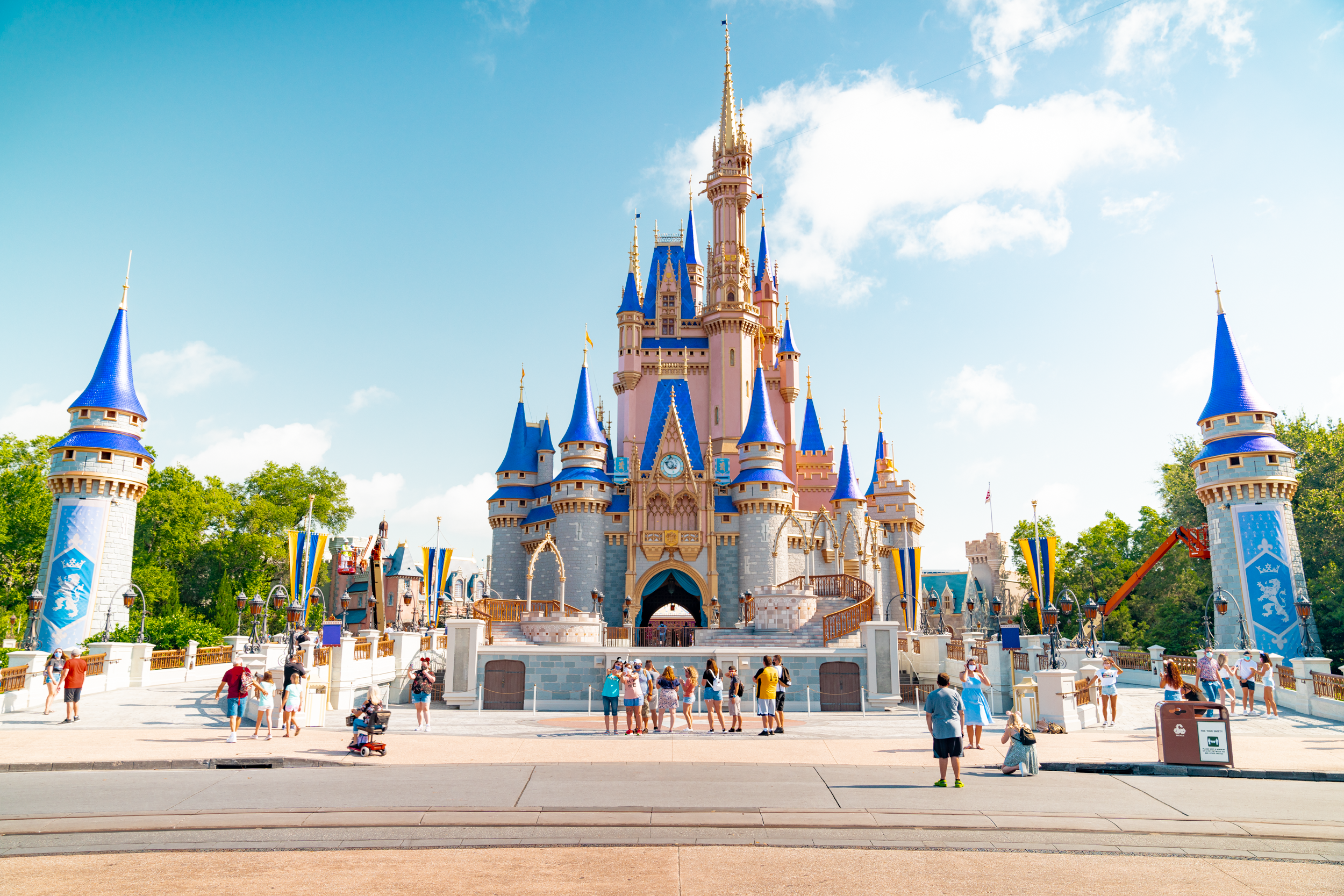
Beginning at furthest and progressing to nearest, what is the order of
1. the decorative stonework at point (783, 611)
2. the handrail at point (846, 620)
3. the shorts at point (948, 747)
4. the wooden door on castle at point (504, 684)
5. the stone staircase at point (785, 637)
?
the decorative stonework at point (783, 611) → the stone staircase at point (785, 637) → the handrail at point (846, 620) → the wooden door on castle at point (504, 684) → the shorts at point (948, 747)

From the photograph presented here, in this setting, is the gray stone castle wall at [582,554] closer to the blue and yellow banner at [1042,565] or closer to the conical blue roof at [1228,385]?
the blue and yellow banner at [1042,565]

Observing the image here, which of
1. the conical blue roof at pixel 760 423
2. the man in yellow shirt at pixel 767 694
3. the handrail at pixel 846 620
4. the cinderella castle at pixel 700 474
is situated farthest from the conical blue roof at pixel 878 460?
the man in yellow shirt at pixel 767 694

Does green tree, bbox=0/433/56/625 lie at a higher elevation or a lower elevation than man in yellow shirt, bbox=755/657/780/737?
higher

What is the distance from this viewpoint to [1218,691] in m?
18.0

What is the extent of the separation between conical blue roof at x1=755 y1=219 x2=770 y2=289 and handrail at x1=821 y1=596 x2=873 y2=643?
109ft

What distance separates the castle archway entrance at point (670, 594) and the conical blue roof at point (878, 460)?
15.9 m

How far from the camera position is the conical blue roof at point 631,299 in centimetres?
5550

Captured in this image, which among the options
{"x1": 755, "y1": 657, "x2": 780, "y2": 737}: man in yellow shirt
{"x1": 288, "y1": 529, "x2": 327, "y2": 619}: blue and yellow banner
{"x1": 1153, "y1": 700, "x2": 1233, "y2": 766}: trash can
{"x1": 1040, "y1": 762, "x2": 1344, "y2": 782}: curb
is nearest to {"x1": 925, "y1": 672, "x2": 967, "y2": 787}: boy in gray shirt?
{"x1": 1040, "y1": 762, "x2": 1344, "y2": 782}: curb

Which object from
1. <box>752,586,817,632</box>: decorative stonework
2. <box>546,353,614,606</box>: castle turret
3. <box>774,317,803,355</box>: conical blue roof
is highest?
<box>774,317,803,355</box>: conical blue roof

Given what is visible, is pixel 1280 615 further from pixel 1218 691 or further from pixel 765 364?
pixel 765 364

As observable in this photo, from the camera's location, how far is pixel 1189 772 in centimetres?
1230

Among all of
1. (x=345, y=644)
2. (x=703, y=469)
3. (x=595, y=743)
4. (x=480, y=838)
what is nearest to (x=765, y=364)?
(x=703, y=469)

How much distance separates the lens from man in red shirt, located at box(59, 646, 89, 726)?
19.2 meters

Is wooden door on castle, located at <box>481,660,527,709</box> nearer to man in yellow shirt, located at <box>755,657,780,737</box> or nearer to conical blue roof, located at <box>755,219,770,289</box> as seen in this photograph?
man in yellow shirt, located at <box>755,657,780,737</box>
